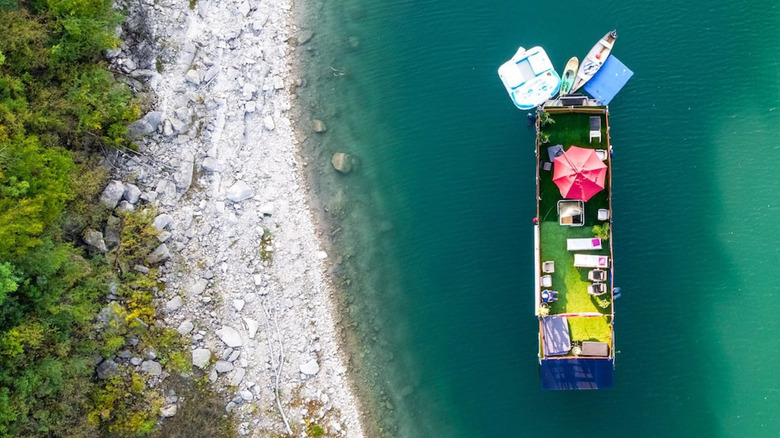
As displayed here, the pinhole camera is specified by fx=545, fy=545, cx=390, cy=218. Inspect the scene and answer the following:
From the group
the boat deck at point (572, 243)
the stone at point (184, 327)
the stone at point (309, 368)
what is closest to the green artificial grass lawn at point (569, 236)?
the boat deck at point (572, 243)

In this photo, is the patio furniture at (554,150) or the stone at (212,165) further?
the stone at (212,165)

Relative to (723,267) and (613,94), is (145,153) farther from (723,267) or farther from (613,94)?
(723,267)

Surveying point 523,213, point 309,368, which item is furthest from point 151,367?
point 523,213

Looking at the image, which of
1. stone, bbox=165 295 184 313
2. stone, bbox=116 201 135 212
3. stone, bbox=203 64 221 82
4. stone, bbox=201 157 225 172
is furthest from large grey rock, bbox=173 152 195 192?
stone, bbox=165 295 184 313

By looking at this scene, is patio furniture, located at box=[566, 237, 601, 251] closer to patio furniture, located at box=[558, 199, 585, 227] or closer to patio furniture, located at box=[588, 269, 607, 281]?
patio furniture, located at box=[558, 199, 585, 227]

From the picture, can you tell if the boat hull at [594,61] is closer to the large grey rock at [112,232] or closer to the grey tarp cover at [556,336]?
the grey tarp cover at [556,336]

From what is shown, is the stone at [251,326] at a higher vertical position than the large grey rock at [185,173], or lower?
lower

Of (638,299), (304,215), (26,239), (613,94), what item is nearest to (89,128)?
(26,239)
